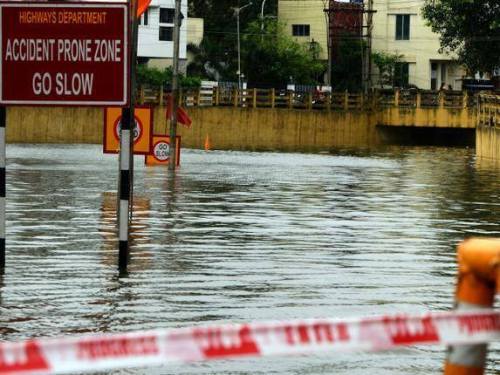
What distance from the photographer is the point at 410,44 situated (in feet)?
326

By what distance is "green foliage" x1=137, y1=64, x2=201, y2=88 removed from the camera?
90.8 metres

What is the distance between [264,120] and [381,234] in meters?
57.7

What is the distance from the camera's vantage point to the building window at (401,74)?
327 feet

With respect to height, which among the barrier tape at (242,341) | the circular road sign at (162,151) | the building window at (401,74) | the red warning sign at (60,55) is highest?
the building window at (401,74)

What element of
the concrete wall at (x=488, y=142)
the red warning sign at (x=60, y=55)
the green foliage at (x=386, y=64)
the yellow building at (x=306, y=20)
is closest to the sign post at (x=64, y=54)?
the red warning sign at (x=60, y=55)

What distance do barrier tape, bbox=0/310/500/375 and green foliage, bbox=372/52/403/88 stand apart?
94.1m

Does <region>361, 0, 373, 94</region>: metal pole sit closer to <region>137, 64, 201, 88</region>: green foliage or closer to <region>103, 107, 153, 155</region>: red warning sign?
<region>137, 64, 201, 88</region>: green foliage

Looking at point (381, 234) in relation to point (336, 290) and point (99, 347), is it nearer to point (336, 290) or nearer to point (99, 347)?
point (336, 290)

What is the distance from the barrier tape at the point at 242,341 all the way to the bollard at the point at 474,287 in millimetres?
121

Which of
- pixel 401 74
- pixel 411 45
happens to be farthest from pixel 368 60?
pixel 401 74

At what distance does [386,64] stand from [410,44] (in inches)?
84.3

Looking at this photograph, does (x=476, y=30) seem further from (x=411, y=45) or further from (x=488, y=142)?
(x=411, y=45)

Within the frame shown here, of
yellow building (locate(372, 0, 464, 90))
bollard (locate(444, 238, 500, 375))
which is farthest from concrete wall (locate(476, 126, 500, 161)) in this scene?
yellow building (locate(372, 0, 464, 90))

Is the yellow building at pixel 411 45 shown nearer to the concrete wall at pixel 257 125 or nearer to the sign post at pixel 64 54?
the concrete wall at pixel 257 125
